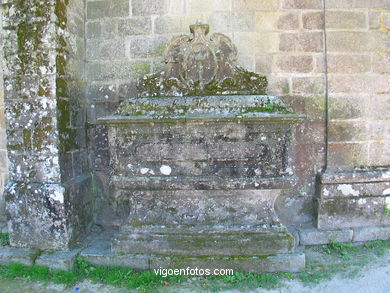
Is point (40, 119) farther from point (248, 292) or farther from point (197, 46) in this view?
point (248, 292)

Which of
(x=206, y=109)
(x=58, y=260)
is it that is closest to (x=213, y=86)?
(x=206, y=109)

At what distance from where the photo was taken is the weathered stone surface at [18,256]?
277cm

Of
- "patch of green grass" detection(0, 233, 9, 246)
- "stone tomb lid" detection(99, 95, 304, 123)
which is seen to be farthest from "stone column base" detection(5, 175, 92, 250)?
"stone tomb lid" detection(99, 95, 304, 123)

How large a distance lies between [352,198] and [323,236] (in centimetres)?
51

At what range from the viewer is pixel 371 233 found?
10.2 ft

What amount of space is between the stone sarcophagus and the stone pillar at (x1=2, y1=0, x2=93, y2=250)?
56 cm

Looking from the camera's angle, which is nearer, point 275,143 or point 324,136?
point 275,143

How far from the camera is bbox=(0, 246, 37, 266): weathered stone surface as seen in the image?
2.77 metres

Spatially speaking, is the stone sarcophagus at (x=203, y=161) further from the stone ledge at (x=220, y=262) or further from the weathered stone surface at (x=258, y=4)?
the weathered stone surface at (x=258, y=4)

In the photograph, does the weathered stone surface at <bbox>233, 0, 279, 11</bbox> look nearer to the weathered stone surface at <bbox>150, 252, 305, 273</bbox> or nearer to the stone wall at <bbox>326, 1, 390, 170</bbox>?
the stone wall at <bbox>326, 1, 390, 170</bbox>

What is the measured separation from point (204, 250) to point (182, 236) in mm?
242

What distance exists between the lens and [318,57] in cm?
317

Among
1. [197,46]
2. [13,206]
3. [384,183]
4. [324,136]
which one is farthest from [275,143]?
[13,206]

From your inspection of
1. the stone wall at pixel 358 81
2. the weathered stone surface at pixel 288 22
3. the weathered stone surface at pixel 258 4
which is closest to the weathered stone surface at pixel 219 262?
the stone wall at pixel 358 81
